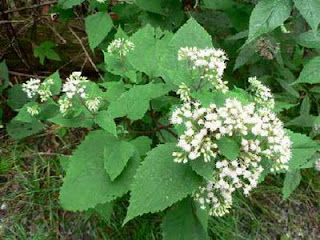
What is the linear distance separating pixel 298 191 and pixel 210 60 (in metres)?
1.73

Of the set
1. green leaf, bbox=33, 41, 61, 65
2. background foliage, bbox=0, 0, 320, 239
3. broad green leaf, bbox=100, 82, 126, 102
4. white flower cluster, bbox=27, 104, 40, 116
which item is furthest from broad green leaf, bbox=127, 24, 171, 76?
green leaf, bbox=33, 41, 61, 65

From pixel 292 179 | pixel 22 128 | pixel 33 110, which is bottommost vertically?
pixel 22 128

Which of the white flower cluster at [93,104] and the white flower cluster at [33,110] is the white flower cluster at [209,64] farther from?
the white flower cluster at [33,110]

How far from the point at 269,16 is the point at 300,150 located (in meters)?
0.59

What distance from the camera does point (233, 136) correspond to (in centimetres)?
171

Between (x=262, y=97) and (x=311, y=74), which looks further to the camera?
(x=311, y=74)

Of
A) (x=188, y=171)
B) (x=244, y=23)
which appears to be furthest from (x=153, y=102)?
(x=244, y=23)

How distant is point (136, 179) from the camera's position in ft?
5.76

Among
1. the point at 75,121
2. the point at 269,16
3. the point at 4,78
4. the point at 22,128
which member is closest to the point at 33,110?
the point at 75,121

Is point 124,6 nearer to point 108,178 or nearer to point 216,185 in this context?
point 108,178

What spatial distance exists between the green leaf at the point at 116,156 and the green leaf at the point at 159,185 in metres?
0.21

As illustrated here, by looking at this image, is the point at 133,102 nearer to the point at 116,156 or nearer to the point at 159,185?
the point at 116,156

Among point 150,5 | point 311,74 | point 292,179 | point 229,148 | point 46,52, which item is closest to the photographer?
point 229,148

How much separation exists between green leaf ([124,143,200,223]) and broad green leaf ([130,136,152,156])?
1.15ft
